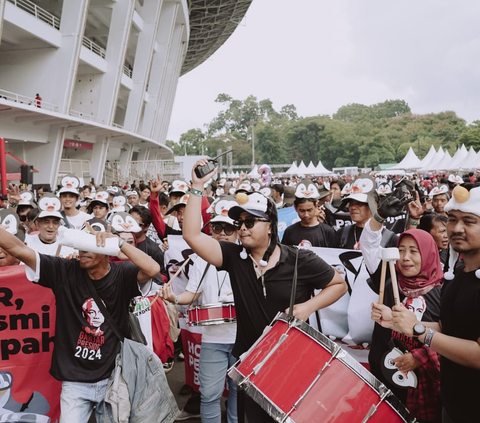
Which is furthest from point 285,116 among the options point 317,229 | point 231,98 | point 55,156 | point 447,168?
point 317,229

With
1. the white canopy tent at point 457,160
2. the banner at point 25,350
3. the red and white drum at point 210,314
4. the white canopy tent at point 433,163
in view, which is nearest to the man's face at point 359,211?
the red and white drum at point 210,314

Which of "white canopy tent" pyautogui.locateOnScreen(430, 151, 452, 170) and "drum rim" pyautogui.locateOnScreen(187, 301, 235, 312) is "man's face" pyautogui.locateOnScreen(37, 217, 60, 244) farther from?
"white canopy tent" pyautogui.locateOnScreen(430, 151, 452, 170)

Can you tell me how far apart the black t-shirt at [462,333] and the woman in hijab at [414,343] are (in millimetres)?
383

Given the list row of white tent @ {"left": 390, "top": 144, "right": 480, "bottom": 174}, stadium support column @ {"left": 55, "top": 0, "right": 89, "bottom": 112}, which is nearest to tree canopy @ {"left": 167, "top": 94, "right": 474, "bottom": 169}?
row of white tent @ {"left": 390, "top": 144, "right": 480, "bottom": 174}

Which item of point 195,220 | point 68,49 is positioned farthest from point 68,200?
point 68,49

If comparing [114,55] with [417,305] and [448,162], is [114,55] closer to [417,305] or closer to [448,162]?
[448,162]

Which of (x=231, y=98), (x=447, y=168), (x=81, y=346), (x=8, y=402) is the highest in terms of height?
(x=231, y=98)

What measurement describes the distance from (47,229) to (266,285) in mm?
3274

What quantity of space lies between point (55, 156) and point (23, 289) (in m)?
21.2

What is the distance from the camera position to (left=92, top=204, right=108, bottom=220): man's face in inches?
294

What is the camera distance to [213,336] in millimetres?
3967

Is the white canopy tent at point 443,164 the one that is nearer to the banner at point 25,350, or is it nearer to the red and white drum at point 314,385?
the banner at point 25,350

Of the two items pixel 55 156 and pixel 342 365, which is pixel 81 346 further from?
pixel 55 156

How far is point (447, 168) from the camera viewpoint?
3541 cm
